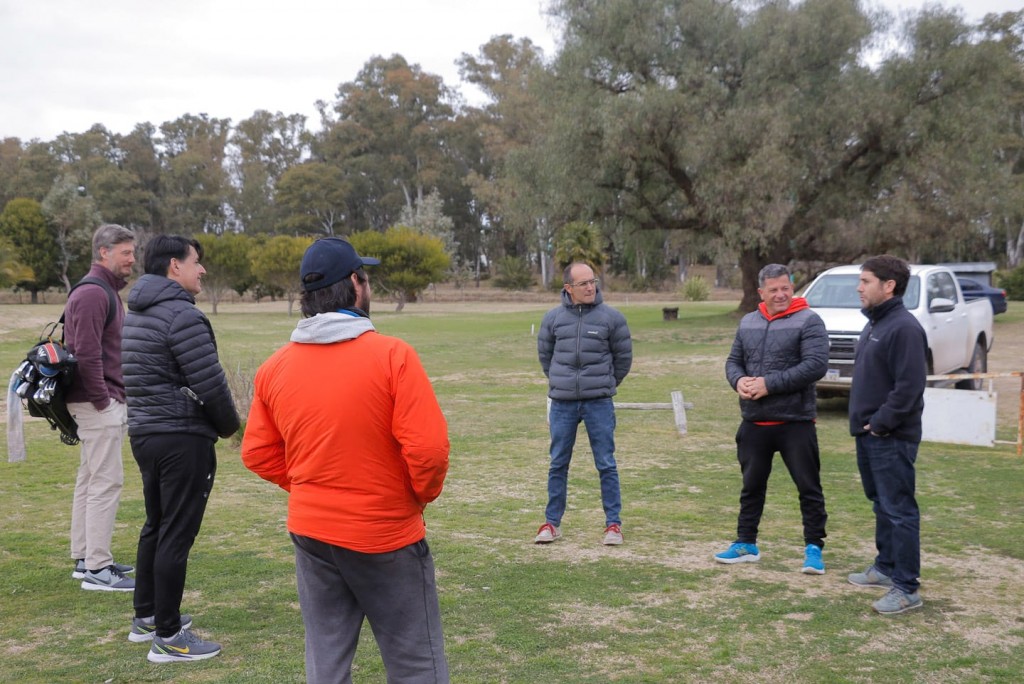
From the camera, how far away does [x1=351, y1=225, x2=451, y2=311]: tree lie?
51.6 meters

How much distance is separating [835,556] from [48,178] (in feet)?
278

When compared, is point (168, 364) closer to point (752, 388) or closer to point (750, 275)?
point (752, 388)

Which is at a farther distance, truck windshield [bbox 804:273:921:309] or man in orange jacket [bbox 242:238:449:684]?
truck windshield [bbox 804:273:921:309]

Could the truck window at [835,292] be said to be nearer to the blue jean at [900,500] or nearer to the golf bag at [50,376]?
the blue jean at [900,500]

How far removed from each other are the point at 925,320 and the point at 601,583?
860 cm

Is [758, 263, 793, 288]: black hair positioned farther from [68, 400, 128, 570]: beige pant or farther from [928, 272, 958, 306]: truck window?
[928, 272, 958, 306]: truck window

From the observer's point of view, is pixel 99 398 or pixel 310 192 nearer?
pixel 99 398

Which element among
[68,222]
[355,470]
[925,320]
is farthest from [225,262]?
[355,470]

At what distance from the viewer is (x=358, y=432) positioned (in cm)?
290

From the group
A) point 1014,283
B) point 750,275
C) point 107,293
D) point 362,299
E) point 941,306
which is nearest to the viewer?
point 362,299

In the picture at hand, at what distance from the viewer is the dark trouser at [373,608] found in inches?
116

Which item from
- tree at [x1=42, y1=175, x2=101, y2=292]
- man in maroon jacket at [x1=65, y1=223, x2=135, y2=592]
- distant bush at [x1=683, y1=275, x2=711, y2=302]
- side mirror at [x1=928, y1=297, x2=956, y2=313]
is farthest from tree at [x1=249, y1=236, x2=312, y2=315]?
man in maroon jacket at [x1=65, y1=223, x2=135, y2=592]

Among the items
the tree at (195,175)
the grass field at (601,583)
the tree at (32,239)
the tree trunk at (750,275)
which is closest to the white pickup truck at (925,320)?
the grass field at (601,583)

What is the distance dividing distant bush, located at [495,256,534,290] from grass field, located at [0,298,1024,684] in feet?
186
